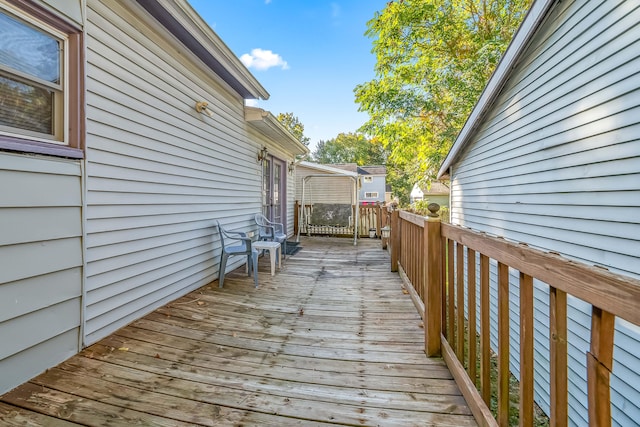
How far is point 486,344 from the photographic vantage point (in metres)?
1.51

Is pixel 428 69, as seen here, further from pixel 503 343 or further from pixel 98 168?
pixel 503 343

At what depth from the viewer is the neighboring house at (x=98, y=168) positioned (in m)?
1.83

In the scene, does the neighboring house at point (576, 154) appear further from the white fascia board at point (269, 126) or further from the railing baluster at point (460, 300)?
the white fascia board at point (269, 126)

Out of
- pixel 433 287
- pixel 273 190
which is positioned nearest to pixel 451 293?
pixel 433 287

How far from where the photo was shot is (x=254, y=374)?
195 cm

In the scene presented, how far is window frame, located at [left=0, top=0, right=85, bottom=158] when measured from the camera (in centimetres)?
190

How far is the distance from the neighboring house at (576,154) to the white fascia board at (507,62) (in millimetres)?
14

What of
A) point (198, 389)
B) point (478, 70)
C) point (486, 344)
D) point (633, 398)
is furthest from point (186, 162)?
point (478, 70)

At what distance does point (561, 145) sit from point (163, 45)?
4.26 m

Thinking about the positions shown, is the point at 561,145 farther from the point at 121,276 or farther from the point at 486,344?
the point at 121,276

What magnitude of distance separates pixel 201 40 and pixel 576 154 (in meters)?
4.12

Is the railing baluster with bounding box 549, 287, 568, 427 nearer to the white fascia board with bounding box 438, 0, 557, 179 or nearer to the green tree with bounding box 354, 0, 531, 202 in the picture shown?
the white fascia board with bounding box 438, 0, 557, 179

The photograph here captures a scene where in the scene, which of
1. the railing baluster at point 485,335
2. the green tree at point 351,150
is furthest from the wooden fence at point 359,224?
the green tree at point 351,150

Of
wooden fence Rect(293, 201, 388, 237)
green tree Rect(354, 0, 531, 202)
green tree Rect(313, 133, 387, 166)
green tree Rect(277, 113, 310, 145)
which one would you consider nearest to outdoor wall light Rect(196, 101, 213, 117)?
wooden fence Rect(293, 201, 388, 237)
